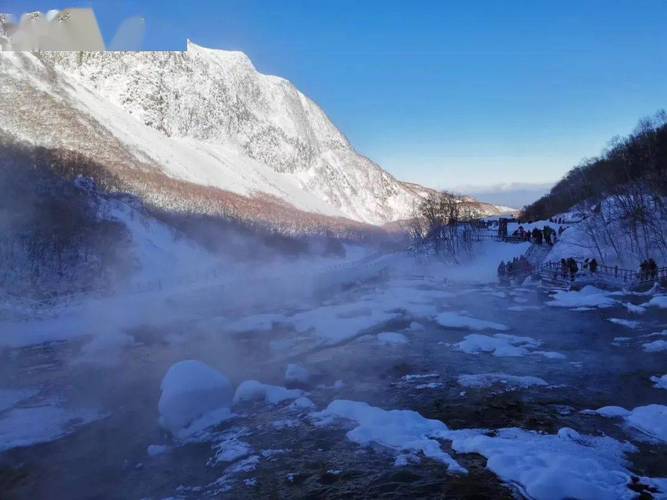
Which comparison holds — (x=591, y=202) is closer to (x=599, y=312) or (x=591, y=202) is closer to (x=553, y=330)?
(x=599, y=312)

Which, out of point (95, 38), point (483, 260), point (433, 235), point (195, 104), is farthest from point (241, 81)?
point (95, 38)

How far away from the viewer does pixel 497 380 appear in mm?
11875

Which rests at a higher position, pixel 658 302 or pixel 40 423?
pixel 658 302

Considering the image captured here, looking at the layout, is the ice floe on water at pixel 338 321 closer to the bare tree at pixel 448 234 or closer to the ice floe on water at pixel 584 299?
the ice floe on water at pixel 584 299

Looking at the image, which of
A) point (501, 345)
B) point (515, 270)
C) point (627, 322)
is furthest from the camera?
point (515, 270)

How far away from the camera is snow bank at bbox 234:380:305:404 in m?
11.1

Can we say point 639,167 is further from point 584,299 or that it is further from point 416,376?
point 416,376

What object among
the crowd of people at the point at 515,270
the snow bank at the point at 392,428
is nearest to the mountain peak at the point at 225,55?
the crowd of people at the point at 515,270

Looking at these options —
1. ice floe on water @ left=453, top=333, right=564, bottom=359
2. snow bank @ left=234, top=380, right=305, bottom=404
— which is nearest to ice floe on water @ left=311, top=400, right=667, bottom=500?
snow bank @ left=234, top=380, right=305, bottom=404

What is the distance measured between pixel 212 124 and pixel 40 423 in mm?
91071

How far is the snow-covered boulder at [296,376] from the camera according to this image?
40.7ft

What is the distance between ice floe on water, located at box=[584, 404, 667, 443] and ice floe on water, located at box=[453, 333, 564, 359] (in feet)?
14.2

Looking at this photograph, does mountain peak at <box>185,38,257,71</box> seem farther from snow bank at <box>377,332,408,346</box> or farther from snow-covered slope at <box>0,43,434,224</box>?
snow bank at <box>377,332,408,346</box>

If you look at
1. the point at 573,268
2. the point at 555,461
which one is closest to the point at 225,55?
the point at 573,268
